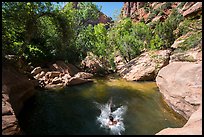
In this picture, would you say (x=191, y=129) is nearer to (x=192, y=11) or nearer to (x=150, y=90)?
(x=150, y=90)

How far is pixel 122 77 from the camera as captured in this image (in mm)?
24656

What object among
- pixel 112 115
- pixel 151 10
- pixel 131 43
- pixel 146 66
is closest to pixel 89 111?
pixel 112 115

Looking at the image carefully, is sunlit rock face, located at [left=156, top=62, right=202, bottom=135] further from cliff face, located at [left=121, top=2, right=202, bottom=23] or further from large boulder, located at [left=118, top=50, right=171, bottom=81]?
cliff face, located at [left=121, top=2, right=202, bottom=23]

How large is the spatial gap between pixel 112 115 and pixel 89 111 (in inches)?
57.6

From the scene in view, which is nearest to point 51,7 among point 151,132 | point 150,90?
point 150,90

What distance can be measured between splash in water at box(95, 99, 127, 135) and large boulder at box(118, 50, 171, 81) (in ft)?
28.9

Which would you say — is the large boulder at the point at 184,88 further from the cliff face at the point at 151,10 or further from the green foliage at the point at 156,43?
the cliff face at the point at 151,10

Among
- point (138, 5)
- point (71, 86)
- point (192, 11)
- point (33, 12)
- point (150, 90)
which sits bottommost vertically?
point (150, 90)

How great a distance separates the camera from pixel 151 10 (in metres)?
55.7

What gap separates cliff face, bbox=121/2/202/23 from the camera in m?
46.7

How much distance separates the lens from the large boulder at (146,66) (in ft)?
74.3

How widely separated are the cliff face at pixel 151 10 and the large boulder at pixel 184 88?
31606mm

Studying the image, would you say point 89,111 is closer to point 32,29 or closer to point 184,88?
point 184,88

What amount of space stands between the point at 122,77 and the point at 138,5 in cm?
4565
